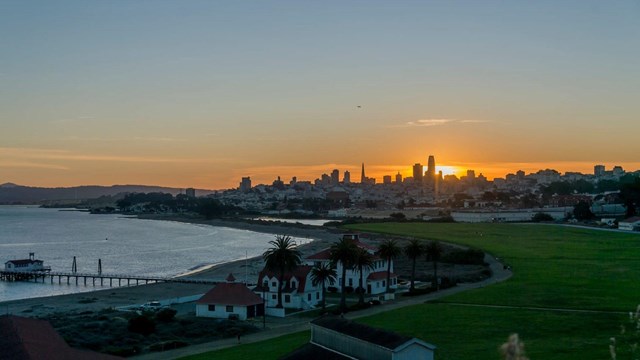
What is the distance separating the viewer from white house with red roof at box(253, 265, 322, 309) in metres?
56.6

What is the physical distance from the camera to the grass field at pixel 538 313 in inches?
1457

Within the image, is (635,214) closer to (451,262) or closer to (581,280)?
(451,262)

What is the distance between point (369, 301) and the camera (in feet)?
189

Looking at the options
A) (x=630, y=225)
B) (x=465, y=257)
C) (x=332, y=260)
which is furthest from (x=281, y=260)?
(x=630, y=225)

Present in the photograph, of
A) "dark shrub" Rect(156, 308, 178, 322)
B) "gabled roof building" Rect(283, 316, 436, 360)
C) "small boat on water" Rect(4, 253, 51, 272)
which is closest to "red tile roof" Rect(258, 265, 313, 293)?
"dark shrub" Rect(156, 308, 178, 322)

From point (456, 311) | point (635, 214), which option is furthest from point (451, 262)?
point (635, 214)

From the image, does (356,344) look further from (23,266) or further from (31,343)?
(23,266)

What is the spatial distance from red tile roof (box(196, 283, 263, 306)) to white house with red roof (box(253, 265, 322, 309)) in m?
3.73

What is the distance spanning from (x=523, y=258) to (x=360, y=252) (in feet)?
107

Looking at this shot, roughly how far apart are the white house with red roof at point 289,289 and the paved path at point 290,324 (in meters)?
4.83

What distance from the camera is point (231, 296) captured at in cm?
5197

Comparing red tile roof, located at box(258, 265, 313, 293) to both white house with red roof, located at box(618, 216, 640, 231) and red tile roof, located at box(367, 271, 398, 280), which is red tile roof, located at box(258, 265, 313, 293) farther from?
white house with red roof, located at box(618, 216, 640, 231)

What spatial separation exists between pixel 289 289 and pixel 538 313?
19.4 metres

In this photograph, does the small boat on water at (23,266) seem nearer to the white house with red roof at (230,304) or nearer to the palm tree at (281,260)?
the white house with red roof at (230,304)
